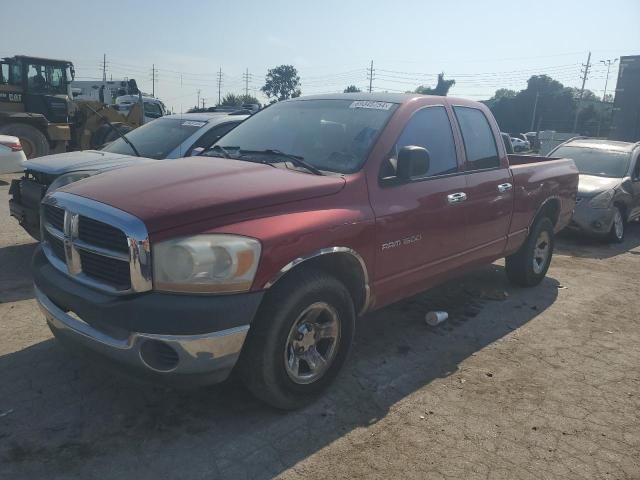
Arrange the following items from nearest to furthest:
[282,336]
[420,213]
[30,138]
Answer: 1. [282,336]
2. [420,213]
3. [30,138]

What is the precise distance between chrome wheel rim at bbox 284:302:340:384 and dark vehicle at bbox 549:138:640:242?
675cm

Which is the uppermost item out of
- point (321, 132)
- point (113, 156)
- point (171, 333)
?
point (321, 132)

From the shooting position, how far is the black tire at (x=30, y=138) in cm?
1404

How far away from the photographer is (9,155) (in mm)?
9383

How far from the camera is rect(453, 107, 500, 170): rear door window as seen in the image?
15.1 feet

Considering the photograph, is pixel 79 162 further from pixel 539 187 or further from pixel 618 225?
pixel 618 225

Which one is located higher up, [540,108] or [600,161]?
[540,108]

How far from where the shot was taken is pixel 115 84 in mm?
33375

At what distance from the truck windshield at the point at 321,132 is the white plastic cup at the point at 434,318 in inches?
71.8

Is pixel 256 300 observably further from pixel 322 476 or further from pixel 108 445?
Result: pixel 108 445

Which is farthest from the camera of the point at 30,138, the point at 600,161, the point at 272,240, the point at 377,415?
the point at 30,138

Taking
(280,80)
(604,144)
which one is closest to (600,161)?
(604,144)

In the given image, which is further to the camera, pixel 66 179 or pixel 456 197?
pixel 66 179

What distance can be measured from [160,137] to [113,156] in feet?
2.44
